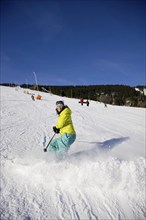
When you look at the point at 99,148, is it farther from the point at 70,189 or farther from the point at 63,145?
the point at 70,189

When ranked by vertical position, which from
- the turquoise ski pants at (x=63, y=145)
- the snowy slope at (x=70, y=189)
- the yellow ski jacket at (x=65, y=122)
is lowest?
the snowy slope at (x=70, y=189)

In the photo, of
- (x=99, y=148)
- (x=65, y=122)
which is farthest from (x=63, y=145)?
(x=99, y=148)

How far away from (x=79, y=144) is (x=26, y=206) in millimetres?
4259

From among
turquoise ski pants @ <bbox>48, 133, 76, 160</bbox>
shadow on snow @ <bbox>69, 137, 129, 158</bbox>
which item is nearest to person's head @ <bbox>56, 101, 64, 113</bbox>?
turquoise ski pants @ <bbox>48, 133, 76, 160</bbox>

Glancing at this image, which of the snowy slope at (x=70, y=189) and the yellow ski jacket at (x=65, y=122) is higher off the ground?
the yellow ski jacket at (x=65, y=122)

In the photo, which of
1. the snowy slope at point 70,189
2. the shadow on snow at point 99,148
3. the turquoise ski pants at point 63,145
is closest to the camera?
the snowy slope at point 70,189

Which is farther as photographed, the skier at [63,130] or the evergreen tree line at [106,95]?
the evergreen tree line at [106,95]

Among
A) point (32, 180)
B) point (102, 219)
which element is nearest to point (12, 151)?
point (32, 180)

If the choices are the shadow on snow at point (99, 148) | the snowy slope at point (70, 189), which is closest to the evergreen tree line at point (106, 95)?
the shadow on snow at point (99, 148)

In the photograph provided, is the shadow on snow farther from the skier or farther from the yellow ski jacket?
the yellow ski jacket

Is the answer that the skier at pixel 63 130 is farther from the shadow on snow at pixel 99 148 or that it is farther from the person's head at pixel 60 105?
the shadow on snow at pixel 99 148

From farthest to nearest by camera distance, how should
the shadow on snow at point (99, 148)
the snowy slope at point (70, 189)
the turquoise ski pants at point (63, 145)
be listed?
the shadow on snow at point (99, 148) < the turquoise ski pants at point (63, 145) < the snowy slope at point (70, 189)

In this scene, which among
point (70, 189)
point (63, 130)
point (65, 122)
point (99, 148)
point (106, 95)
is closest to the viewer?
point (70, 189)

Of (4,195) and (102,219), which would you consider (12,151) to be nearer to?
(4,195)
